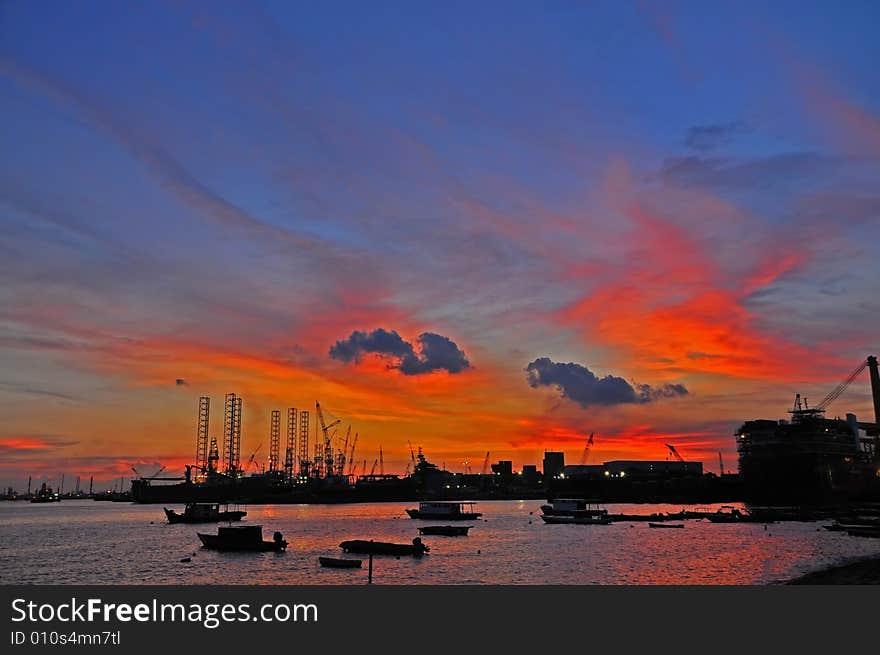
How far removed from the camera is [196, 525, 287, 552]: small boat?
103812 millimetres

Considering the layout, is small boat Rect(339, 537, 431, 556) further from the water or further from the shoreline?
the shoreline

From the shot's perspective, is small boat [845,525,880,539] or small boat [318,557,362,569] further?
small boat [845,525,880,539]

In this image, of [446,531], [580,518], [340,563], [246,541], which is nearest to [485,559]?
[340,563]

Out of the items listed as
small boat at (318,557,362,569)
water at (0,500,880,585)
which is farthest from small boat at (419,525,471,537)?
small boat at (318,557,362,569)

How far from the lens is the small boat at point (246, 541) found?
104 meters

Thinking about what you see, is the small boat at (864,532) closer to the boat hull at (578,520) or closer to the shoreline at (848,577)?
the shoreline at (848,577)

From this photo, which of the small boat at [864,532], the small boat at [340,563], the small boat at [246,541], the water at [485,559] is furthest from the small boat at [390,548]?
the small boat at [864,532]

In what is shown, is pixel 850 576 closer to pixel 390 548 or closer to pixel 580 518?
pixel 390 548

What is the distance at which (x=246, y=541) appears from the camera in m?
105

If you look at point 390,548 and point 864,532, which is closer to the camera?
point 390,548

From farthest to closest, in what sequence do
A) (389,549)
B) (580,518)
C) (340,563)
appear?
(580,518), (389,549), (340,563)
